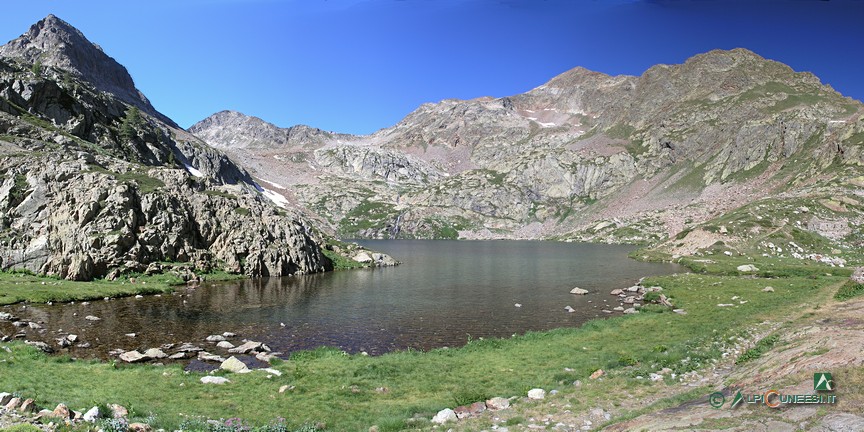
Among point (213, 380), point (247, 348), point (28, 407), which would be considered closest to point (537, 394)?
point (213, 380)

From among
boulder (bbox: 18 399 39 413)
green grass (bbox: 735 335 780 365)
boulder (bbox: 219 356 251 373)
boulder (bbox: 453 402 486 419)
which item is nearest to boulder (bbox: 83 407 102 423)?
boulder (bbox: 18 399 39 413)

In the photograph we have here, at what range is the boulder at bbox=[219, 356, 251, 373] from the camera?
88.4 feet

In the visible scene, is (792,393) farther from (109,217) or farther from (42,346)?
(109,217)

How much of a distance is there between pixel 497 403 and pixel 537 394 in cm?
216

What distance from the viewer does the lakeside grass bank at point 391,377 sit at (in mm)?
19391

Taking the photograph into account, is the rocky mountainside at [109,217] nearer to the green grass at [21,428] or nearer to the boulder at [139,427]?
the boulder at [139,427]

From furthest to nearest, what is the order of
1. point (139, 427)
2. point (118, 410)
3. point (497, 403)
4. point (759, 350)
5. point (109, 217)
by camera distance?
point (109, 217), point (759, 350), point (497, 403), point (118, 410), point (139, 427)

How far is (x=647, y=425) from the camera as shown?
12164mm

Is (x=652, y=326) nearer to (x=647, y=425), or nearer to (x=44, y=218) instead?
(x=647, y=425)

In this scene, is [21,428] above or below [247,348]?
above

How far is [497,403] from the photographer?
66.6ft

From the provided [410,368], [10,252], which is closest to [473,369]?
[410,368]

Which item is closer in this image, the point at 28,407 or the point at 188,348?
the point at 28,407

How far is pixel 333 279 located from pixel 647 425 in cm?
7128
